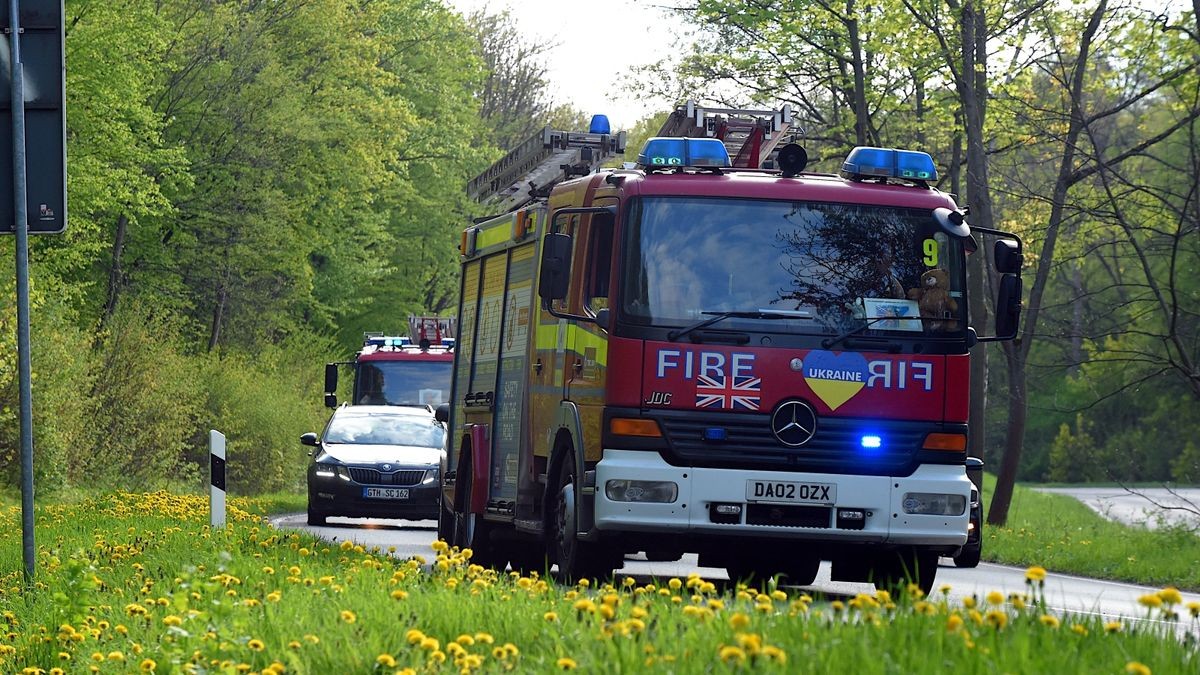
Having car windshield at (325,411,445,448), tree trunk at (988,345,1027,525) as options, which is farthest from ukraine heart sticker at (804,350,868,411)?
tree trunk at (988,345,1027,525)

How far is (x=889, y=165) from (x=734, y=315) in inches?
70.5

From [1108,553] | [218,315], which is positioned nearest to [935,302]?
[1108,553]

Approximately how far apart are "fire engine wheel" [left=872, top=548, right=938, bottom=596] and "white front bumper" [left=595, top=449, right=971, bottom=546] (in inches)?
10.8

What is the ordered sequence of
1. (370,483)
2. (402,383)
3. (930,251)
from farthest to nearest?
(402,383) < (370,483) < (930,251)

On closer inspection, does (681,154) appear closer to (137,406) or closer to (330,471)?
(330,471)

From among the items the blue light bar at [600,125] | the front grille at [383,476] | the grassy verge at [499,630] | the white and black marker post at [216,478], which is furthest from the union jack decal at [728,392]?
the front grille at [383,476]

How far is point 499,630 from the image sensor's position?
7730 mm

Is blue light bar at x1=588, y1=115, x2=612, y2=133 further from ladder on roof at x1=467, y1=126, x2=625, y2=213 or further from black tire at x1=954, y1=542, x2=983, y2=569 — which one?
black tire at x1=954, y1=542, x2=983, y2=569

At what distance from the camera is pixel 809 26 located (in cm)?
3141

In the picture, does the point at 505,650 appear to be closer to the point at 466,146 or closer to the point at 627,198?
the point at 627,198

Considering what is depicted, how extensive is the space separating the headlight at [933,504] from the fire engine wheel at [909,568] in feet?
0.98

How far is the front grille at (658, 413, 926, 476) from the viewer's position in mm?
11977

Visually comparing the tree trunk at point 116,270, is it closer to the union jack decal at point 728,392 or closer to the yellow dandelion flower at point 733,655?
the union jack decal at point 728,392

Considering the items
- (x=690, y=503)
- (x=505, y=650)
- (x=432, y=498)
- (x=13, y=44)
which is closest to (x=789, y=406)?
(x=690, y=503)
